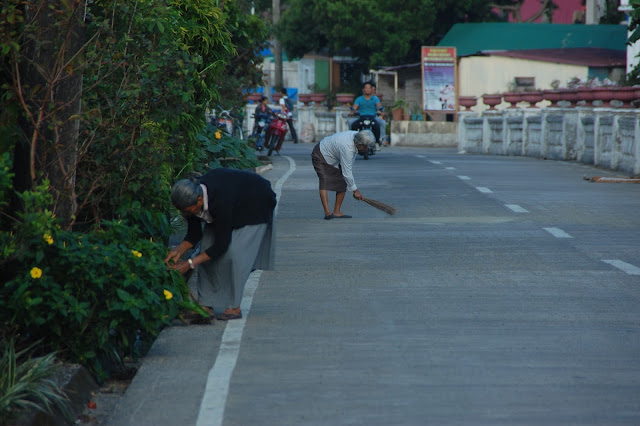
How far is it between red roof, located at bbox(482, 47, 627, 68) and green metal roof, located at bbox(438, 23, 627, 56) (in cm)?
133

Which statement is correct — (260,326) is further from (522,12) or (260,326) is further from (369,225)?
(522,12)

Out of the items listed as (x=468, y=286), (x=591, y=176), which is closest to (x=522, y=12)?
(x=591, y=176)

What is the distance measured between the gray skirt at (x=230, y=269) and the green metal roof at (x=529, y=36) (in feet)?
136

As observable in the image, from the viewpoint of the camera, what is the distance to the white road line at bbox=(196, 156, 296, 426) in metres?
5.88

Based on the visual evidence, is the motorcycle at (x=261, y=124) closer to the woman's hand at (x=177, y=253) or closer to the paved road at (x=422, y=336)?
the paved road at (x=422, y=336)

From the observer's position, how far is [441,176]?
23156mm

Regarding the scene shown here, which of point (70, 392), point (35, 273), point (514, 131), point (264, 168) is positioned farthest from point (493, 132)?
point (70, 392)

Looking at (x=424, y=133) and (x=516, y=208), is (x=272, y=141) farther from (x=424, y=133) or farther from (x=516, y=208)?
(x=516, y=208)

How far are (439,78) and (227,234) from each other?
37294 mm

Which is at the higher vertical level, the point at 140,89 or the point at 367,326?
the point at 140,89

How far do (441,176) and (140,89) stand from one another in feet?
49.6

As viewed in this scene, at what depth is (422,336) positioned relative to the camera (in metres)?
7.73

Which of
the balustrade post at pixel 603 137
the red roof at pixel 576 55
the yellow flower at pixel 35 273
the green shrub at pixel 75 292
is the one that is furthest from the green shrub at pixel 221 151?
the red roof at pixel 576 55

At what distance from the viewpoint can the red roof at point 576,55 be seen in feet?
149
